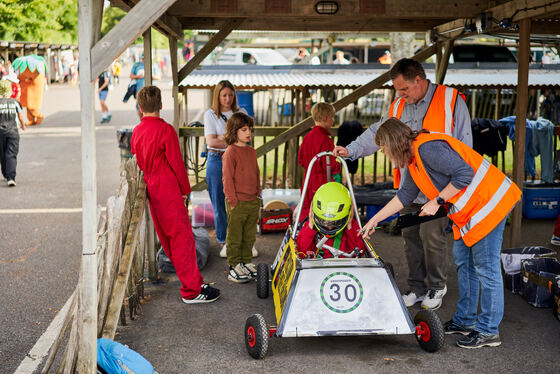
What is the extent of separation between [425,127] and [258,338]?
2268 mm

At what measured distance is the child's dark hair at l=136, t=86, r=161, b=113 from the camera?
18.9ft

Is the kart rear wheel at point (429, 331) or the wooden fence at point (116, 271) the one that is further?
the kart rear wheel at point (429, 331)

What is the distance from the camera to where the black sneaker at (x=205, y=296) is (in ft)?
19.8

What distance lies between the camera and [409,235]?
601cm

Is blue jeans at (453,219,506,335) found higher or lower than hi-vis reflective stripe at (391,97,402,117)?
lower

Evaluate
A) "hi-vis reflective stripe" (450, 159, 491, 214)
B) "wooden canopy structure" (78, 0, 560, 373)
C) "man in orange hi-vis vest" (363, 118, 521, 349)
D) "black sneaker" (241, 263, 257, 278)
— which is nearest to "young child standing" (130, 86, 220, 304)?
"black sneaker" (241, 263, 257, 278)

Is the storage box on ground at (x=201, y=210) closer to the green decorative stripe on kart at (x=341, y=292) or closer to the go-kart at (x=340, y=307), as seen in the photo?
the go-kart at (x=340, y=307)

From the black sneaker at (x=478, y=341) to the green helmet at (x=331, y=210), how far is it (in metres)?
1.27

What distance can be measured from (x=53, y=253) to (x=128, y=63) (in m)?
71.9

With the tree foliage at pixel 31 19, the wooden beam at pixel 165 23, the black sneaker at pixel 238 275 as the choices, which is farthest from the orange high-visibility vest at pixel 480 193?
the tree foliage at pixel 31 19

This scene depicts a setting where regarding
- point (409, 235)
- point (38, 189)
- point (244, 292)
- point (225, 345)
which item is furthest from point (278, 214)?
point (38, 189)

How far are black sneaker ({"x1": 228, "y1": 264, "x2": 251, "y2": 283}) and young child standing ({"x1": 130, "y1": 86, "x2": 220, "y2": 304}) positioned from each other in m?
0.78

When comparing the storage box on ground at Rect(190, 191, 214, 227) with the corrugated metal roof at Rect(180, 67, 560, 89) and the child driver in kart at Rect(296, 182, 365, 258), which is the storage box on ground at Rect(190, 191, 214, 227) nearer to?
the corrugated metal roof at Rect(180, 67, 560, 89)

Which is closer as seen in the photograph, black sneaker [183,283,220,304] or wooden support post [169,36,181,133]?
black sneaker [183,283,220,304]
